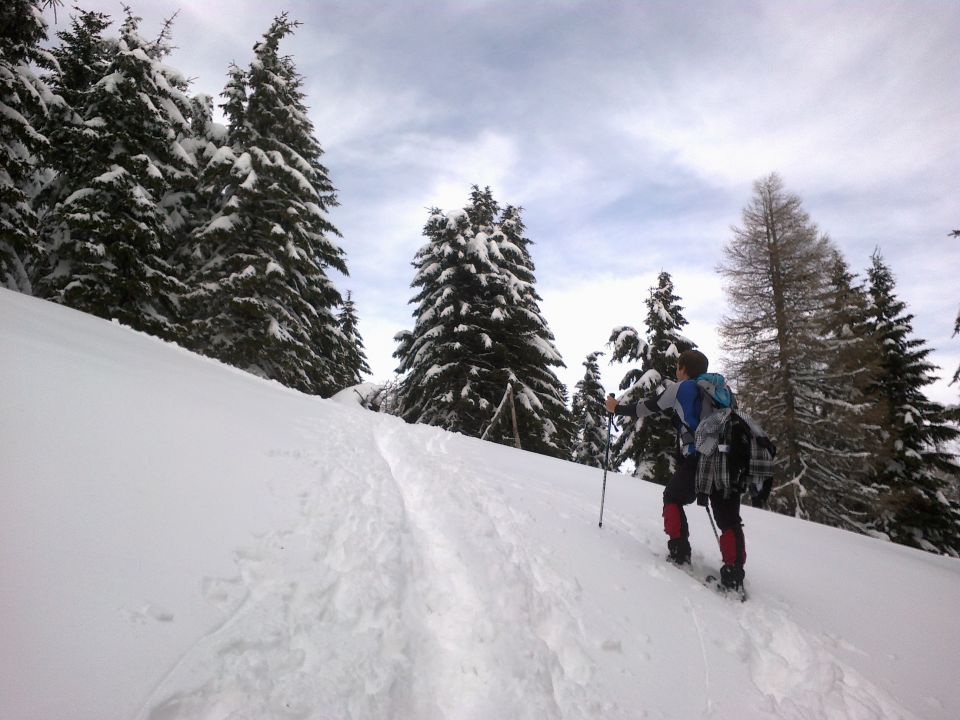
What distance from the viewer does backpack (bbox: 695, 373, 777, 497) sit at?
3.82 metres

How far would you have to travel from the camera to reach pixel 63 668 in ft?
4.48

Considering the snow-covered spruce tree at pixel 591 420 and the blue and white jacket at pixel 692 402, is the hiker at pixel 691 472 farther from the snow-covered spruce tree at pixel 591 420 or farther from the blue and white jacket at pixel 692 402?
the snow-covered spruce tree at pixel 591 420

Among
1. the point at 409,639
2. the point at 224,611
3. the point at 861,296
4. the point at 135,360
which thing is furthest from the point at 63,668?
the point at 861,296

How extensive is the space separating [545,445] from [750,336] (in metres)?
7.75

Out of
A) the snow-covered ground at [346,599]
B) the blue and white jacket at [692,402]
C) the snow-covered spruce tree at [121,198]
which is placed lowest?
the snow-covered ground at [346,599]

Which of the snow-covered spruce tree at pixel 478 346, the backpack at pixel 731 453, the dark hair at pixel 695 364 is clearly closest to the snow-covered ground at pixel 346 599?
the backpack at pixel 731 453

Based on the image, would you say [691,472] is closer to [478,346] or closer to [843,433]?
[843,433]

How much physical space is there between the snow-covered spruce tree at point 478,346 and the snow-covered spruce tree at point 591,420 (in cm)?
1174

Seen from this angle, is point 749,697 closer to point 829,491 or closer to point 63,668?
point 63,668

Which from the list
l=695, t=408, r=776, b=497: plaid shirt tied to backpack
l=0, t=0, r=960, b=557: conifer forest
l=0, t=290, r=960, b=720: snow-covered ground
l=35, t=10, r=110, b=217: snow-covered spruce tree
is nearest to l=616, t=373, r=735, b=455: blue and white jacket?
l=695, t=408, r=776, b=497: plaid shirt tied to backpack

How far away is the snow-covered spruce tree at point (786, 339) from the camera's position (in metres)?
12.2

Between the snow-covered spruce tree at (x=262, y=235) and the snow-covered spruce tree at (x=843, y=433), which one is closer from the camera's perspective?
the snow-covered spruce tree at (x=843, y=433)

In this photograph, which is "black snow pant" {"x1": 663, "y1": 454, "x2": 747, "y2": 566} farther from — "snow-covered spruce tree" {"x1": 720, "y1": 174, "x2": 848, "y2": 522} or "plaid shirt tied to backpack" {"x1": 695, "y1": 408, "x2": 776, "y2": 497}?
"snow-covered spruce tree" {"x1": 720, "y1": 174, "x2": 848, "y2": 522}

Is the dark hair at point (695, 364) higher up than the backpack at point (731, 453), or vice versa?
the dark hair at point (695, 364)
